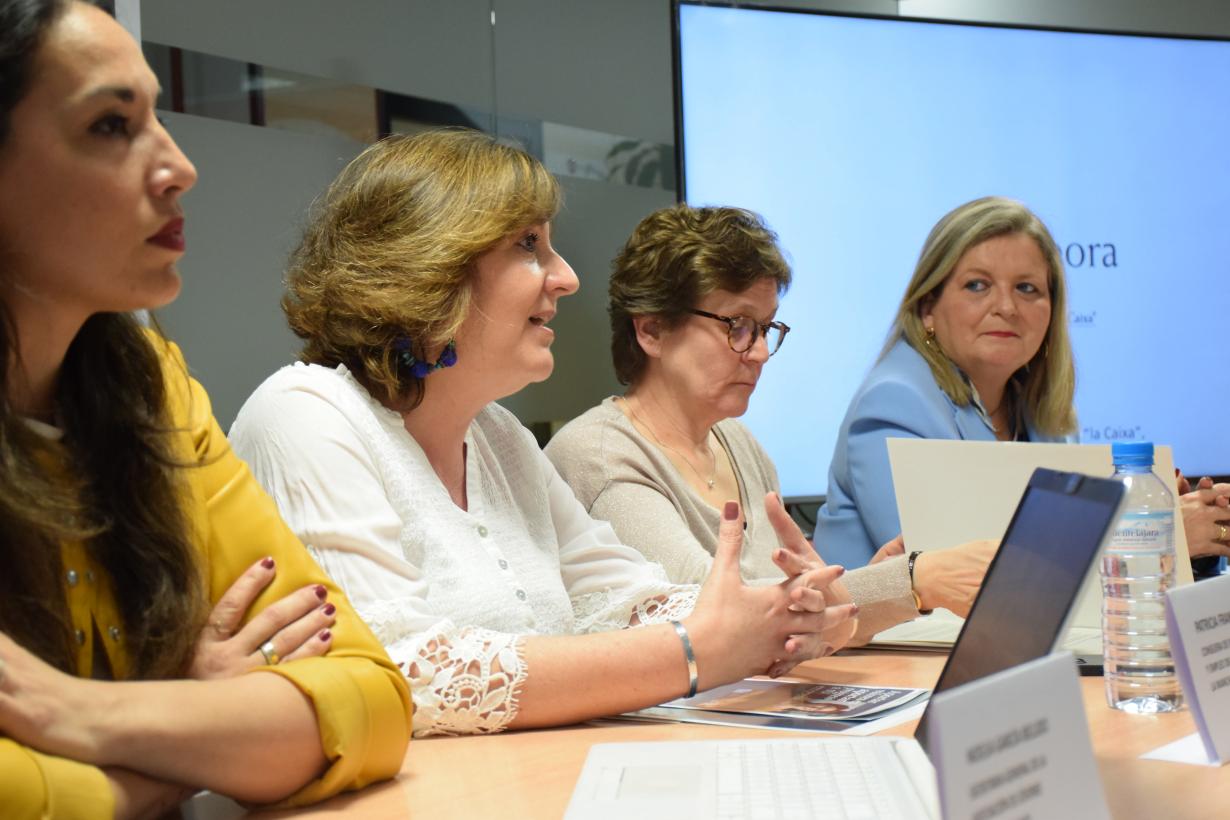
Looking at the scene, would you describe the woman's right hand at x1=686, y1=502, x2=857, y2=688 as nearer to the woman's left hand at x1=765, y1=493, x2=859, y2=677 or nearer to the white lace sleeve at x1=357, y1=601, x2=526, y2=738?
the woman's left hand at x1=765, y1=493, x2=859, y2=677

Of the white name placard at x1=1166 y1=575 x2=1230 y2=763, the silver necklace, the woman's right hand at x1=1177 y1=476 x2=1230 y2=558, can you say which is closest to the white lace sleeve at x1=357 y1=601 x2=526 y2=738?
the white name placard at x1=1166 y1=575 x2=1230 y2=763

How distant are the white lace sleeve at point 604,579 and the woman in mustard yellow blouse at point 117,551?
2.08 feet

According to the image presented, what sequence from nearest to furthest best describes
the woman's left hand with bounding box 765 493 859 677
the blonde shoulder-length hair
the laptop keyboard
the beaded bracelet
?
the laptop keyboard < the beaded bracelet < the woman's left hand with bounding box 765 493 859 677 < the blonde shoulder-length hair

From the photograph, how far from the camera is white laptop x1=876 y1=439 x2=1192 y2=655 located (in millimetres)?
1927

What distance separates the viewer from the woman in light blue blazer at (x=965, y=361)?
2.79 metres

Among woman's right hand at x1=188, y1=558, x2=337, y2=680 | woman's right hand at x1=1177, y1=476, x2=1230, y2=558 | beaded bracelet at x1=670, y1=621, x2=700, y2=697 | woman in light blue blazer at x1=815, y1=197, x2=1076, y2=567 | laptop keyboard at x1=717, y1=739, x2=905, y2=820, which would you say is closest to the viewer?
laptop keyboard at x1=717, y1=739, x2=905, y2=820

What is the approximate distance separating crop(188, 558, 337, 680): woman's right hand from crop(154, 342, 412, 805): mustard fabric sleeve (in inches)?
0.7

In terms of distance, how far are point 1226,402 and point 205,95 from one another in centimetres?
309

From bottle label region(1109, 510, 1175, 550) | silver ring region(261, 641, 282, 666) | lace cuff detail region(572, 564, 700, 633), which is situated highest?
bottle label region(1109, 510, 1175, 550)

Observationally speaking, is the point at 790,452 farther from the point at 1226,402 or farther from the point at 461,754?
the point at 461,754

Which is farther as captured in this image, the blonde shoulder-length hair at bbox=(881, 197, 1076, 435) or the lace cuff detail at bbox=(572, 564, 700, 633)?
the blonde shoulder-length hair at bbox=(881, 197, 1076, 435)

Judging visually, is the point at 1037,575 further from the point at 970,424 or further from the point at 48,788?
the point at 970,424

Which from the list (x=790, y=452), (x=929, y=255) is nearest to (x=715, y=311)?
(x=929, y=255)

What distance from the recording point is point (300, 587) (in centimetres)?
143
